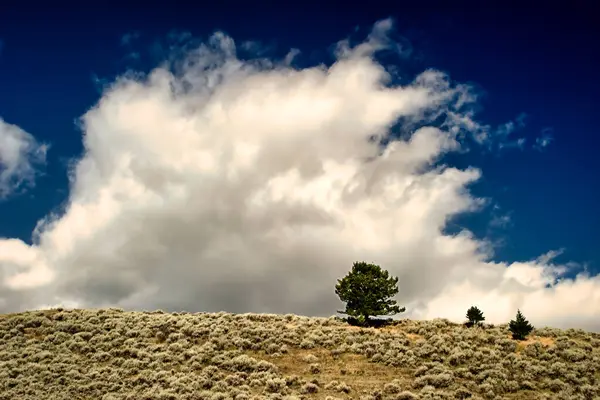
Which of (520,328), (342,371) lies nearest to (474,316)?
(520,328)

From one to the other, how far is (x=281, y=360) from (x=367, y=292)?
44.7 ft

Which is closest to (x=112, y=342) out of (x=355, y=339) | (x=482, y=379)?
(x=355, y=339)

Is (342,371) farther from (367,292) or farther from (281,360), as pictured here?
(367,292)

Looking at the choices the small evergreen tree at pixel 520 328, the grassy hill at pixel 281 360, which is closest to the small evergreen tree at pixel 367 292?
the grassy hill at pixel 281 360

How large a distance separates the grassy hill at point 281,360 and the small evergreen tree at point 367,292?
79.4 inches

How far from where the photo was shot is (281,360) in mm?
40156

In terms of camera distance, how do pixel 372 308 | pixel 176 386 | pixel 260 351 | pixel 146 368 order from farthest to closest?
pixel 372 308, pixel 260 351, pixel 146 368, pixel 176 386

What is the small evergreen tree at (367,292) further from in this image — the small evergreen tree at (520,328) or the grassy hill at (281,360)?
the small evergreen tree at (520,328)

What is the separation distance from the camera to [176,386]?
3556 centimetres

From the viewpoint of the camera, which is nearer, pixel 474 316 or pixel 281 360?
pixel 281 360

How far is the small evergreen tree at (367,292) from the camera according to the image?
49.8 metres

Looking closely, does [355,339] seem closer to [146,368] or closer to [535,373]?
[535,373]

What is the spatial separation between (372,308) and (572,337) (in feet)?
58.4

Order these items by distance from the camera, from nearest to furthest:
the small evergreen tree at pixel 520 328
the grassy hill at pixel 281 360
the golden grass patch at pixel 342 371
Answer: the grassy hill at pixel 281 360
the golden grass patch at pixel 342 371
the small evergreen tree at pixel 520 328
